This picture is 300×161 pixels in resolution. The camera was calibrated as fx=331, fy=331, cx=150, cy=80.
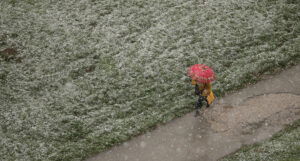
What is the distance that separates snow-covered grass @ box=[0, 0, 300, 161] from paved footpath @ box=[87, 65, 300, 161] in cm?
65

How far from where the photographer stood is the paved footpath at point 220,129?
606 inches

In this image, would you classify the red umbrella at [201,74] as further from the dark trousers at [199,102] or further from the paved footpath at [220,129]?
the paved footpath at [220,129]

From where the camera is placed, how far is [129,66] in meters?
20.3

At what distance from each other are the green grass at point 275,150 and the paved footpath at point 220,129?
16.0 inches

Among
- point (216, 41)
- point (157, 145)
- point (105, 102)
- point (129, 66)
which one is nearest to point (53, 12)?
point (129, 66)

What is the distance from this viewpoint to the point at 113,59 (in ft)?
68.8

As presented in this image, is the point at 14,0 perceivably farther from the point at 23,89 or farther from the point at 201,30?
the point at 201,30

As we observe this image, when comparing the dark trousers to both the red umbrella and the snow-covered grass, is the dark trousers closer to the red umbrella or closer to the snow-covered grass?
the snow-covered grass

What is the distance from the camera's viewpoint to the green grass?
14148mm

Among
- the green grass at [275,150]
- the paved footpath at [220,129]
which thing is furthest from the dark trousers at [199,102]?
the green grass at [275,150]

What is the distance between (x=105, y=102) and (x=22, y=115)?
448cm

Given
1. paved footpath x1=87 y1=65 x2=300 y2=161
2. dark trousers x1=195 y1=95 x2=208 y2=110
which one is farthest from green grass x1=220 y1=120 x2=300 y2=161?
dark trousers x1=195 y1=95 x2=208 y2=110

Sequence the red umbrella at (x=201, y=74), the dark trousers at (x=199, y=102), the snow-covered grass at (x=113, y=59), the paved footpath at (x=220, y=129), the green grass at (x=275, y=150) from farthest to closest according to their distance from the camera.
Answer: the snow-covered grass at (x=113, y=59) < the dark trousers at (x=199, y=102) < the paved footpath at (x=220, y=129) < the red umbrella at (x=201, y=74) < the green grass at (x=275, y=150)

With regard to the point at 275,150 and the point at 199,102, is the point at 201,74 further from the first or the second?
the point at 275,150
